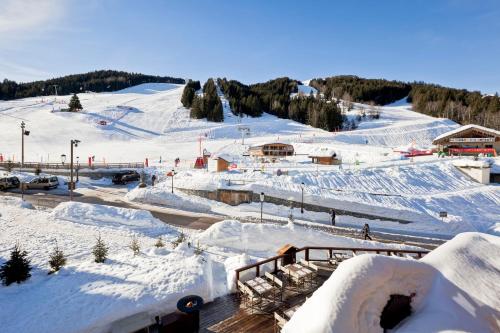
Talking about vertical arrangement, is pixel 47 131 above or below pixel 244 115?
below

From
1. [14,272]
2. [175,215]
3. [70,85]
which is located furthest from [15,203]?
[70,85]

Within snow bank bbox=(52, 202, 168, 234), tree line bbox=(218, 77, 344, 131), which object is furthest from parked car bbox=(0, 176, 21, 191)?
tree line bbox=(218, 77, 344, 131)

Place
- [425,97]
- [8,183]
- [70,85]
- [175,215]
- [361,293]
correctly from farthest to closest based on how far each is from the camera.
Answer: [70,85], [425,97], [8,183], [175,215], [361,293]

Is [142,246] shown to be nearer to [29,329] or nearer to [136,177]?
[29,329]

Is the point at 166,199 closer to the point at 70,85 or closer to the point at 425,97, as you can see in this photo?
the point at 425,97

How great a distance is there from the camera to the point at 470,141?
2276 inches

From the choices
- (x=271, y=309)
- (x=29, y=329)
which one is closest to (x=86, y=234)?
(x=29, y=329)

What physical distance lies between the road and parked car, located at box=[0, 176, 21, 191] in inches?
49.5

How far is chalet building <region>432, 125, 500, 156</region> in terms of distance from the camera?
2217 inches

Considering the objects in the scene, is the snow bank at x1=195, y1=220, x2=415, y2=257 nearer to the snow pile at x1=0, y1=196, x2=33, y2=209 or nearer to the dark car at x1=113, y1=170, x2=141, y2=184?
the snow pile at x1=0, y1=196, x2=33, y2=209

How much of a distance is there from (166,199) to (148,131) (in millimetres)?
59174

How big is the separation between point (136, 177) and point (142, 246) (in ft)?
82.7

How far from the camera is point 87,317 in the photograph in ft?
27.5

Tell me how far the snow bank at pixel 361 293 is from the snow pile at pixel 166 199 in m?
24.5
